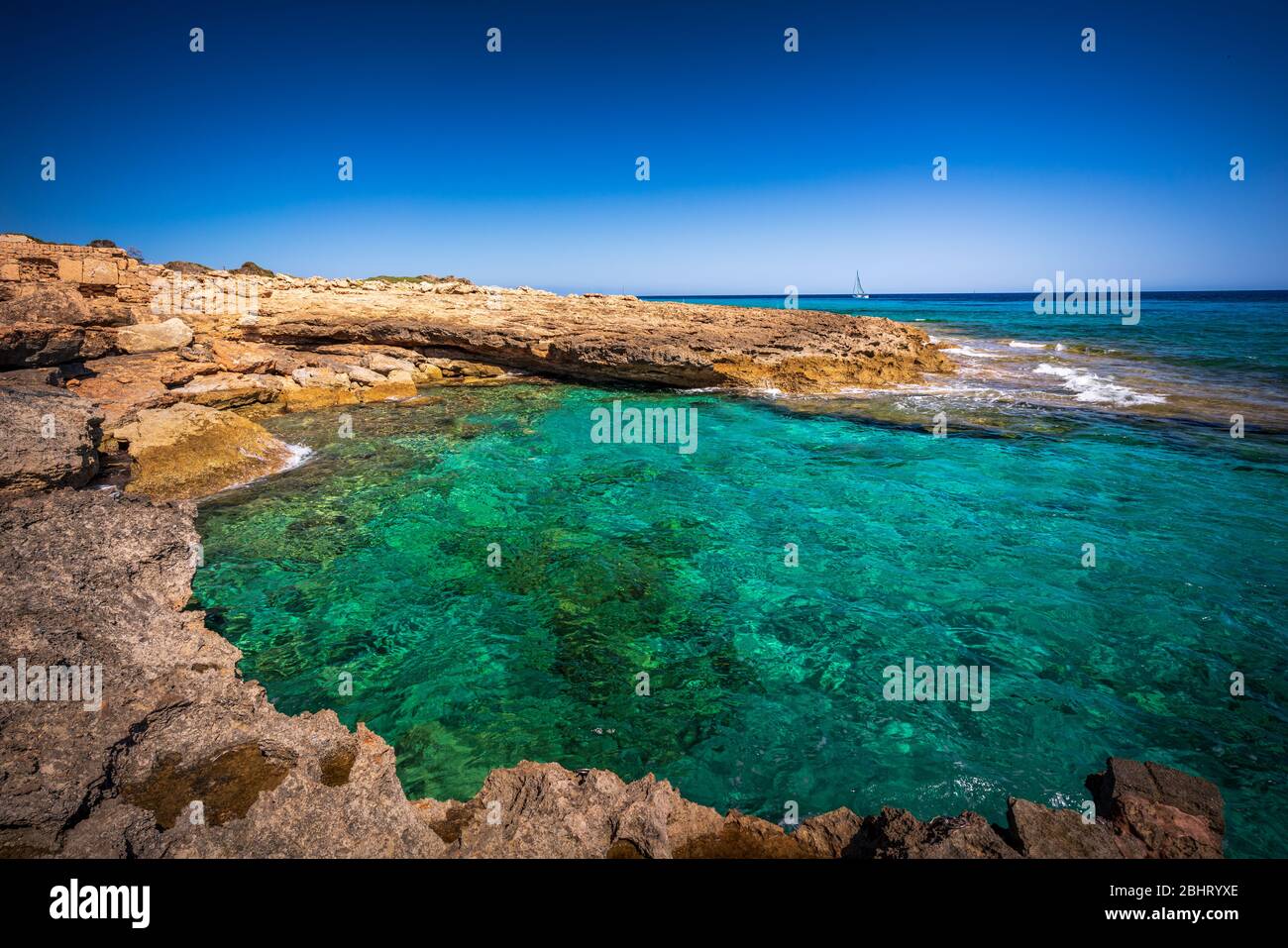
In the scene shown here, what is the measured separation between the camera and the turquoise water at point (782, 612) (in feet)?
15.8

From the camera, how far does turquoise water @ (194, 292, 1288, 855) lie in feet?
15.8

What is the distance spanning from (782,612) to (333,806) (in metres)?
5.17

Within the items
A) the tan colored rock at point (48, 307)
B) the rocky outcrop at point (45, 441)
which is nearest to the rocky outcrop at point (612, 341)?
the tan colored rock at point (48, 307)

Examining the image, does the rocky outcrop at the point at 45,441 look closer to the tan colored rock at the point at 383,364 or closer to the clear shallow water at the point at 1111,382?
the tan colored rock at the point at 383,364

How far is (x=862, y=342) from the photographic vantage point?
2147 centimetres

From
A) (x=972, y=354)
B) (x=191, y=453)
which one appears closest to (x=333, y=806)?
(x=191, y=453)

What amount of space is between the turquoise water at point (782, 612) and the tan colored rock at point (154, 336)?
7.04 metres

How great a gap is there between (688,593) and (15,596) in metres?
6.61

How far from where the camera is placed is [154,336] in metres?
15.2

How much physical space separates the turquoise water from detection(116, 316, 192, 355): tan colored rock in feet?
23.1

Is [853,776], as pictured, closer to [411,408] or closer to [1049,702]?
[1049,702]

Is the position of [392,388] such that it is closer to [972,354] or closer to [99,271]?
[99,271]
